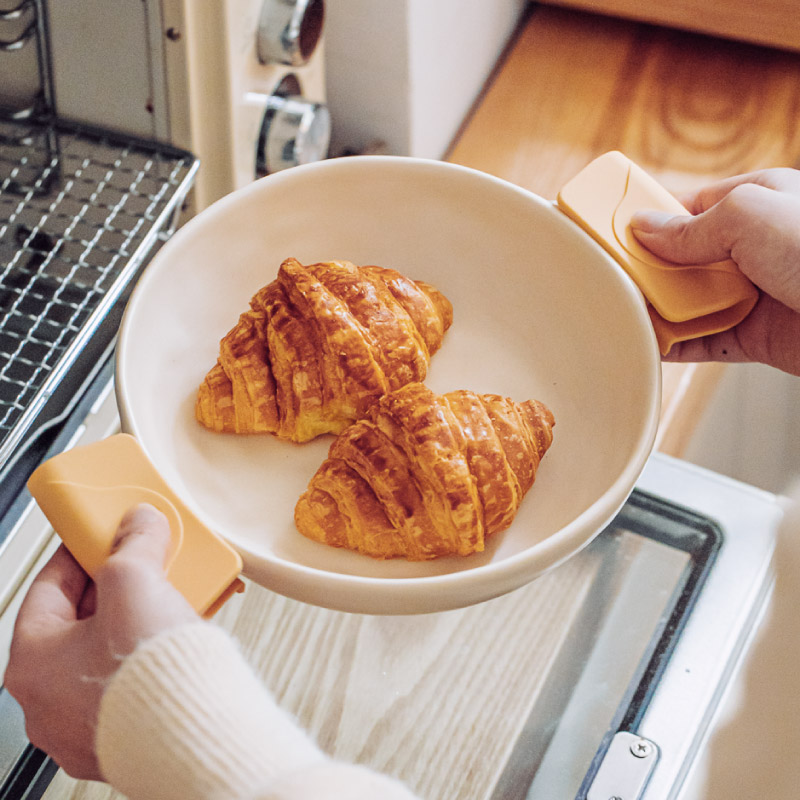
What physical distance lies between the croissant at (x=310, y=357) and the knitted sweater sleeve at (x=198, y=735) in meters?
0.20

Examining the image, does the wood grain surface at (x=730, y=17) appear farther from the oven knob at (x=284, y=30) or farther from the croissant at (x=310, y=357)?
the croissant at (x=310, y=357)

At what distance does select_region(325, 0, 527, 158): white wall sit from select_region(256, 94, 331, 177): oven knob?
20cm

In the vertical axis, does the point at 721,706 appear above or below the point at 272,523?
below

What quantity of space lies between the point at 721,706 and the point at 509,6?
108 centimetres

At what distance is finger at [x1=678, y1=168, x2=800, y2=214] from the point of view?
2.46ft

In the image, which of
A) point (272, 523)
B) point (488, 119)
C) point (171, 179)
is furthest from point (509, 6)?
point (272, 523)

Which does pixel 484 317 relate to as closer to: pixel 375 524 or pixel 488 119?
pixel 375 524

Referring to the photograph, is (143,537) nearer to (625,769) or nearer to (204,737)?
(204,737)

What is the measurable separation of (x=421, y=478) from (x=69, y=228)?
0.40 metres

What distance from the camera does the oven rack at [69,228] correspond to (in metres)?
0.72

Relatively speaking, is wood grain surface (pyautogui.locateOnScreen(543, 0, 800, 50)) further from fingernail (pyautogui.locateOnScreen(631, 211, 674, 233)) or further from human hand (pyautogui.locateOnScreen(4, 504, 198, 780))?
human hand (pyautogui.locateOnScreen(4, 504, 198, 780))

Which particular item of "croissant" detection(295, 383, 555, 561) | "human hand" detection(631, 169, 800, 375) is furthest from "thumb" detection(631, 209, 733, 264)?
"croissant" detection(295, 383, 555, 561)

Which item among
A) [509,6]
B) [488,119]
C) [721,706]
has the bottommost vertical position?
[721,706]

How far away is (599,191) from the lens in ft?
2.31
